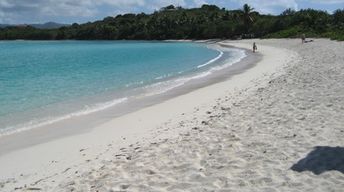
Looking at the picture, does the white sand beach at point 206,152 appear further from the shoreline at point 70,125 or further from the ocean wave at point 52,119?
the ocean wave at point 52,119

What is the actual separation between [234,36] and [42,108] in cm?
9298

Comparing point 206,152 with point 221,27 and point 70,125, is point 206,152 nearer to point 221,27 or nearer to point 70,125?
point 70,125

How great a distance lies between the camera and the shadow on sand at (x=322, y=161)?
6433 mm

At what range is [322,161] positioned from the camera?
22.1 ft

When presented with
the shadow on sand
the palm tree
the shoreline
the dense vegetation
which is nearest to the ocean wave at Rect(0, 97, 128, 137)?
the shoreline

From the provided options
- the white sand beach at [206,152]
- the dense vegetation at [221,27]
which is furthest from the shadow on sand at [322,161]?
the dense vegetation at [221,27]

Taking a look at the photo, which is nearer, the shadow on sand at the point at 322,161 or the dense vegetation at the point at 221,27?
the shadow on sand at the point at 322,161

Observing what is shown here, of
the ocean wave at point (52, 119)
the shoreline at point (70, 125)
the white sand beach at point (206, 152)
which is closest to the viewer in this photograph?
the white sand beach at point (206, 152)

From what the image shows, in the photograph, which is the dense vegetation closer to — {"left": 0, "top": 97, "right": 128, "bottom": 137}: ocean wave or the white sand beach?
{"left": 0, "top": 97, "right": 128, "bottom": 137}: ocean wave

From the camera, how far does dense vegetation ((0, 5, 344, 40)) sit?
7969cm

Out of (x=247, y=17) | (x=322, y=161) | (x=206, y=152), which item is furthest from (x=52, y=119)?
(x=247, y=17)

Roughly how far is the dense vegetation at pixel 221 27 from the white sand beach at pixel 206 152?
138 ft

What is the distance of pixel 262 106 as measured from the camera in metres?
12.0

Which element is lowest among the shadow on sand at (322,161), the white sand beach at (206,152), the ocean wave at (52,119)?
the ocean wave at (52,119)
